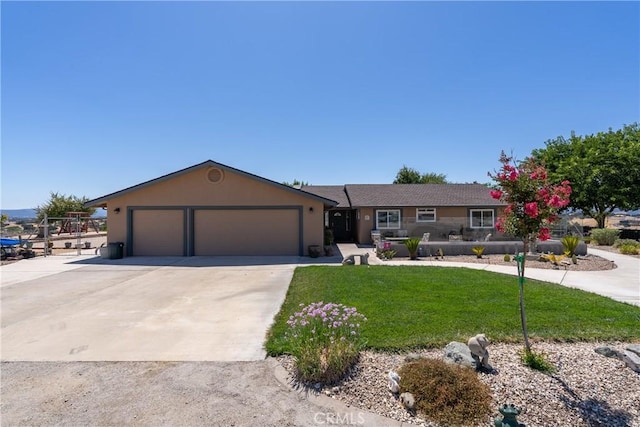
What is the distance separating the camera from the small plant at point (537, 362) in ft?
13.0

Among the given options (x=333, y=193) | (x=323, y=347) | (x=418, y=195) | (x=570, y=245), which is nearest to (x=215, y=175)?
(x=333, y=193)

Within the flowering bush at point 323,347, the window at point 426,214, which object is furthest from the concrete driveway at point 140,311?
the window at point 426,214

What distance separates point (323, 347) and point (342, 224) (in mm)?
18353

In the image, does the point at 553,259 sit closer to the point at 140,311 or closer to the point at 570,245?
the point at 570,245

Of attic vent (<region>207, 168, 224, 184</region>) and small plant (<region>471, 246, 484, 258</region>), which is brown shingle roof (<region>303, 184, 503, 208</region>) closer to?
small plant (<region>471, 246, 484, 258</region>)

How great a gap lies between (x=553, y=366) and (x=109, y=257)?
16.2 meters

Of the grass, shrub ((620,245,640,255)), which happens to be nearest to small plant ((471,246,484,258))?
the grass

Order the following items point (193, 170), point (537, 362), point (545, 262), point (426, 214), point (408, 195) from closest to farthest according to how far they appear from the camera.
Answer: point (537, 362) < point (545, 262) < point (193, 170) < point (426, 214) < point (408, 195)

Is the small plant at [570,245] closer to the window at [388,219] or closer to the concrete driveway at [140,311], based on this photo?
the window at [388,219]

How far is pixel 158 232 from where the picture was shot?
1577cm

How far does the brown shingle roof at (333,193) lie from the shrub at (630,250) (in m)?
13.2

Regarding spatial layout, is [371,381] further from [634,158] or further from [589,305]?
[634,158]

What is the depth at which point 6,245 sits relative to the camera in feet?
49.8

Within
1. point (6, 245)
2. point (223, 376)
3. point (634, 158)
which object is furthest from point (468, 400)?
point (634, 158)
